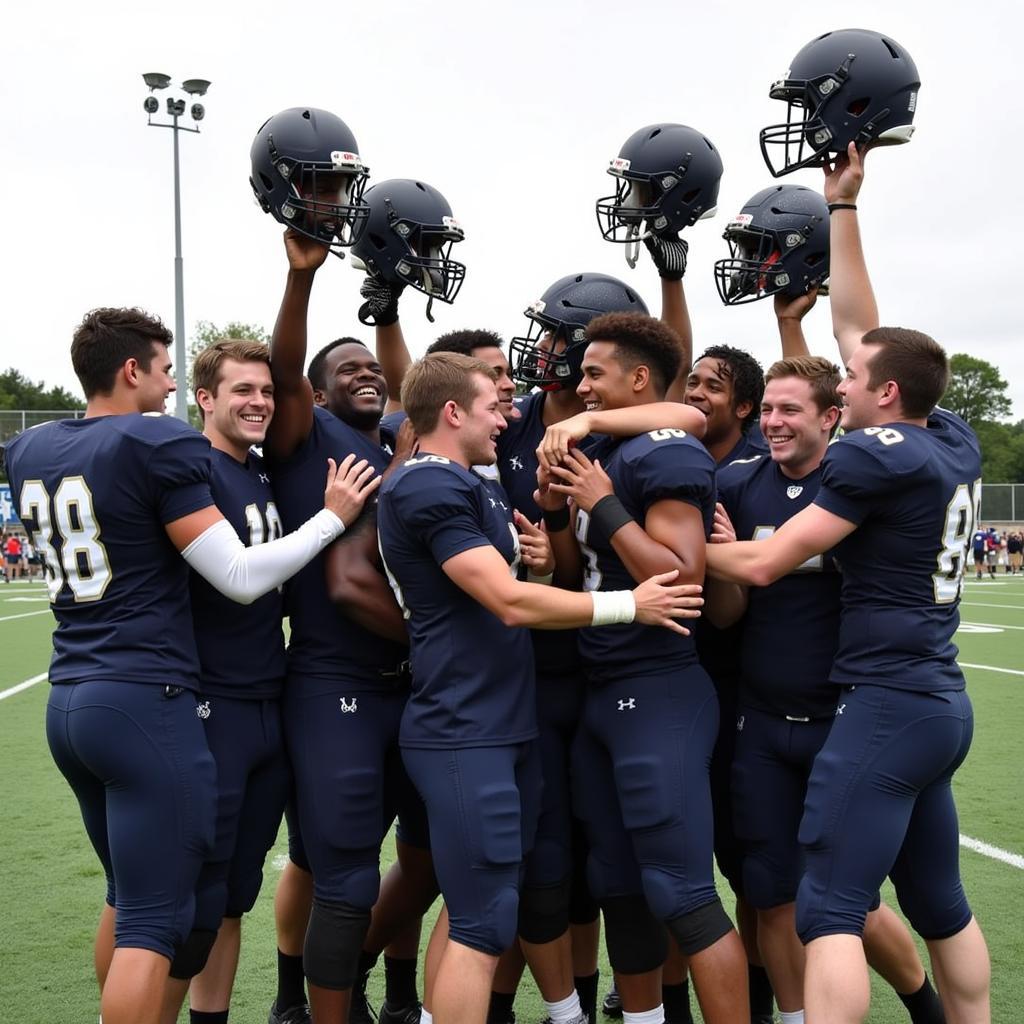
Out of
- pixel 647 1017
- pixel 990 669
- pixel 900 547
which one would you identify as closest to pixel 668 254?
pixel 900 547

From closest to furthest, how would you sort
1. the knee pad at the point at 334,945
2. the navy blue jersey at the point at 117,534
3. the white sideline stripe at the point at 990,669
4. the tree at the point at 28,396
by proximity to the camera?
the navy blue jersey at the point at 117,534 → the knee pad at the point at 334,945 → the white sideline stripe at the point at 990,669 → the tree at the point at 28,396

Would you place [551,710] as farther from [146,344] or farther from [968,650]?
[968,650]

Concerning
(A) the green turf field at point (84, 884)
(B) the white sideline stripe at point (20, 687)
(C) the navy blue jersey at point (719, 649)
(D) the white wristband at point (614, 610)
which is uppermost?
(D) the white wristband at point (614, 610)

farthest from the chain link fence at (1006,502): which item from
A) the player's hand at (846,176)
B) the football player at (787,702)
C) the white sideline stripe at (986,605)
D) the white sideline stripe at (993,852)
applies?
the football player at (787,702)

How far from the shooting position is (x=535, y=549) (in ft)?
13.2

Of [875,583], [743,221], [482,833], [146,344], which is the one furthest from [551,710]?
[743,221]

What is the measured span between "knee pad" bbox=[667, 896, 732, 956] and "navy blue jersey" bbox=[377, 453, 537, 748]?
740 mm

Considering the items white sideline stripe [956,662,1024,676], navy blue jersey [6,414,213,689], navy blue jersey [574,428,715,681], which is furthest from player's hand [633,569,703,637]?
white sideline stripe [956,662,1024,676]

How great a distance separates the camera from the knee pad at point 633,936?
3.96 m

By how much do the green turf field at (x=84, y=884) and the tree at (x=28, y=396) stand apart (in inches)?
2692

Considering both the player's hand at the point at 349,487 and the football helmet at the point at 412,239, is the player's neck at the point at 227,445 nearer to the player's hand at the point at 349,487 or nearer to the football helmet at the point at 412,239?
the player's hand at the point at 349,487

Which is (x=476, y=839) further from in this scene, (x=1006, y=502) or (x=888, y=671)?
(x=1006, y=502)

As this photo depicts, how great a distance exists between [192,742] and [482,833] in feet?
3.05

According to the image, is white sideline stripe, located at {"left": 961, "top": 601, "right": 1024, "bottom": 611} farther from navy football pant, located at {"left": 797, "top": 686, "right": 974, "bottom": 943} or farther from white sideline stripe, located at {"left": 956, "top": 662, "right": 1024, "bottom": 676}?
navy football pant, located at {"left": 797, "top": 686, "right": 974, "bottom": 943}
